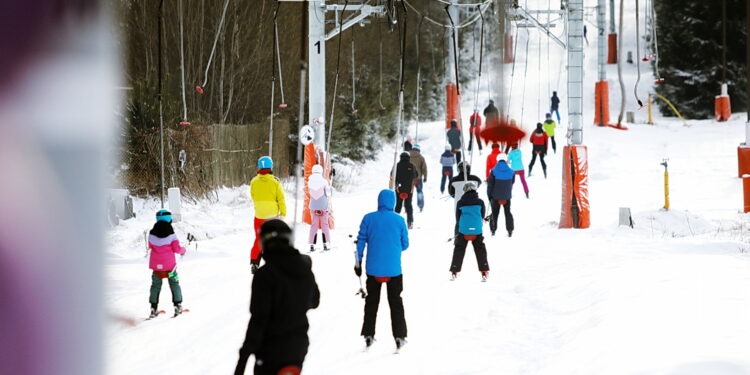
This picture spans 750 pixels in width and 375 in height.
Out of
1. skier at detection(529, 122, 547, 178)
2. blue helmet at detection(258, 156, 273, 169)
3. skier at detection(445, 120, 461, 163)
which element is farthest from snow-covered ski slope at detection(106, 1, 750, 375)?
skier at detection(445, 120, 461, 163)

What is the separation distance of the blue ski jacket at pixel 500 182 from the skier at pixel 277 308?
11.4 m

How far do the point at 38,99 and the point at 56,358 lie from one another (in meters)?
0.98

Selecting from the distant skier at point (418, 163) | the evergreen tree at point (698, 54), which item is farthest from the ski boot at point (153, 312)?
the evergreen tree at point (698, 54)

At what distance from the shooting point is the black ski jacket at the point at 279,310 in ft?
18.7

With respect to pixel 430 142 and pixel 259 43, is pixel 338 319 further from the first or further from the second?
pixel 430 142

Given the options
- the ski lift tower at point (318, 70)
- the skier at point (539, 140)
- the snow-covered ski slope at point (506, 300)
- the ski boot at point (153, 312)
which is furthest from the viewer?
the skier at point (539, 140)

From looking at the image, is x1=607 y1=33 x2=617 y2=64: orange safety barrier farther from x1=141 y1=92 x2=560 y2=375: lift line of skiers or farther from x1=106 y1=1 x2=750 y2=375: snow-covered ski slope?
x1=141 y1=92 x2=560 y2=375: lift line of skiers

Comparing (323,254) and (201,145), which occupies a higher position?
(201,145)

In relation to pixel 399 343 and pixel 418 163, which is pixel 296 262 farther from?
pixel 418 163

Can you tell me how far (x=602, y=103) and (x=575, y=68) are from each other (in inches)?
835

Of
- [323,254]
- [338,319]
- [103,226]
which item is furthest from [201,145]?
[103,226]

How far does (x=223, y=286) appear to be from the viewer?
1260cm

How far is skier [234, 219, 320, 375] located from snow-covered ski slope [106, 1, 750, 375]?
98cm

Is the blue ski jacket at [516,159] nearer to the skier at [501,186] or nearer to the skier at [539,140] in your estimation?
the skier at [539,140]
